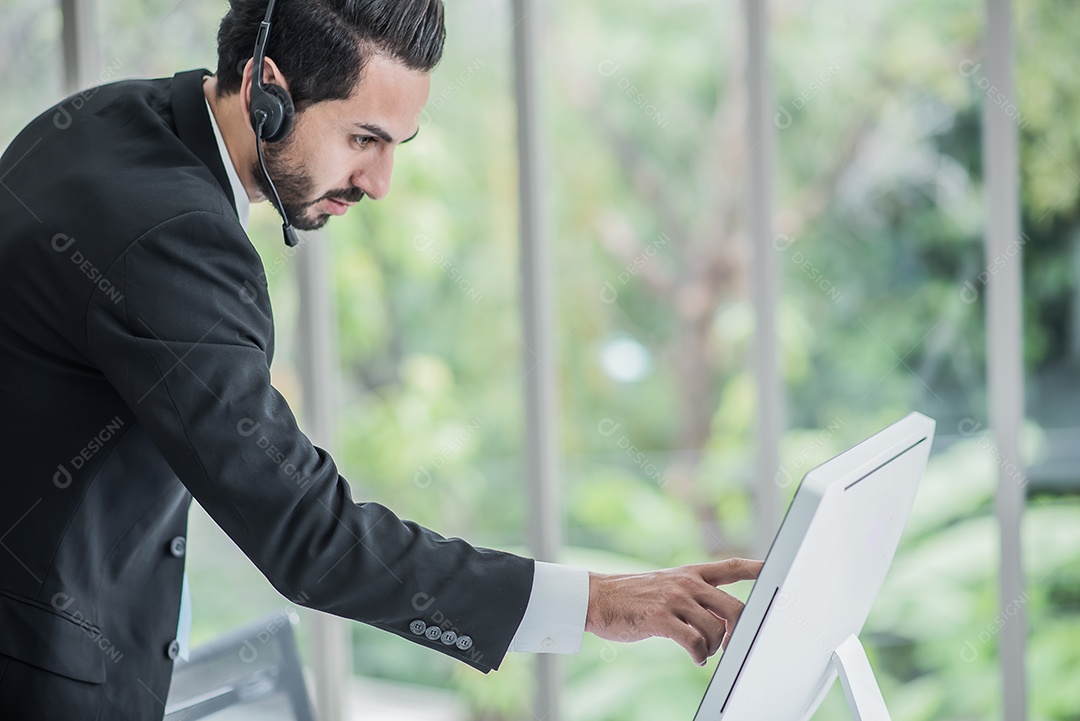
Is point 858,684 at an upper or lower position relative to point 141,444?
lower

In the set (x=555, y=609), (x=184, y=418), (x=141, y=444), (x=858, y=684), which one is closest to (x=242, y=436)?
(x=184, y=418)

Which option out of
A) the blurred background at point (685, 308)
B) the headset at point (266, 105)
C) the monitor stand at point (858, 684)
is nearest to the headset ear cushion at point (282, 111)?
the headset at point (266, 105)

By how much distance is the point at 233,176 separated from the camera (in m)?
1.25

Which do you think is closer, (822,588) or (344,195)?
(822,588)

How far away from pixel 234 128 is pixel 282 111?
107 mm

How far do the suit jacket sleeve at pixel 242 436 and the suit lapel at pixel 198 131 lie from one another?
7.2 inches

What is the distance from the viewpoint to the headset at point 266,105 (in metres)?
1.16

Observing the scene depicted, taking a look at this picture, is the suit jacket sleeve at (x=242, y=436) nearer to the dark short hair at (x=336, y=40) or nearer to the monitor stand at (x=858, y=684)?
the dark short hair at (x=336, y=40)

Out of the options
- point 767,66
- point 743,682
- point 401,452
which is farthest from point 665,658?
point 743,682

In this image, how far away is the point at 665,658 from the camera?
2779mm

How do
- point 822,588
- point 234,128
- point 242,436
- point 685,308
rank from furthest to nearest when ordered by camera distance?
point 685,308 < point 234,128 < point 242,436 < point 822,588

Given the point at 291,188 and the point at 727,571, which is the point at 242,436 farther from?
the point at 727,571

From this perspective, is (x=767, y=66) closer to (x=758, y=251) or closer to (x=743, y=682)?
(x=758, y=251)

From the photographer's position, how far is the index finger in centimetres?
112
